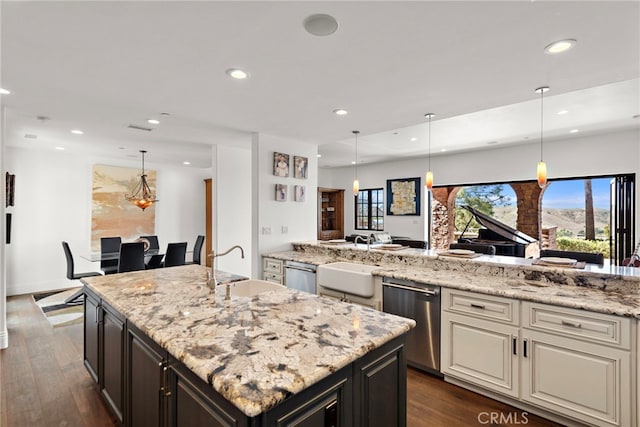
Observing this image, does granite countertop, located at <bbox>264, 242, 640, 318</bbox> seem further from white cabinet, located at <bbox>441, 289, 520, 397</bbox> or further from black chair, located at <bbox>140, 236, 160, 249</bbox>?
black chair, located at <bbox>140, 236, 160, 249</bbox>

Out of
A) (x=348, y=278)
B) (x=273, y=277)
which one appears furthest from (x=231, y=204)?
(x=348, y=278)

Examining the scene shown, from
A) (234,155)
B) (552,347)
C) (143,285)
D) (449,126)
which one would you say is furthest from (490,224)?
(143,285)

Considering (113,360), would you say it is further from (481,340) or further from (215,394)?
(481,340)

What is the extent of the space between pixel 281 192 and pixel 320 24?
2.90m

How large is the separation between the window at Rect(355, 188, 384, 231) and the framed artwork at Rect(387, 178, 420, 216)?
1.13ft

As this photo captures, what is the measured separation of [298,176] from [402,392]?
359 centimetres

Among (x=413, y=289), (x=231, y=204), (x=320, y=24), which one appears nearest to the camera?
(x=320, y=24)

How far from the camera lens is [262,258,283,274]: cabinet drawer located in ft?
13.6

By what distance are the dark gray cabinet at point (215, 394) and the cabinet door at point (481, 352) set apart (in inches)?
45.6

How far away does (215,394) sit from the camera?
3.59ft

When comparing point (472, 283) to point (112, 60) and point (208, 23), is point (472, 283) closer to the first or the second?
point (208, 23)

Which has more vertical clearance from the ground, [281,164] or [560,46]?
[560,46]

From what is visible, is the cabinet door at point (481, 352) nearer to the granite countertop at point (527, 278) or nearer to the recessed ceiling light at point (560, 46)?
the granite countertop at point (527, 278)
